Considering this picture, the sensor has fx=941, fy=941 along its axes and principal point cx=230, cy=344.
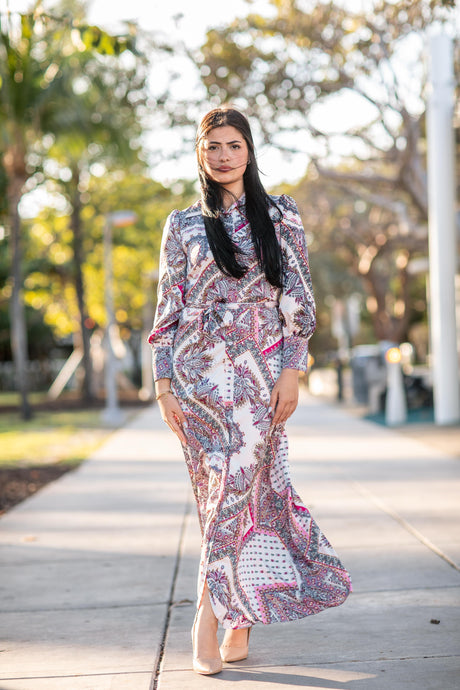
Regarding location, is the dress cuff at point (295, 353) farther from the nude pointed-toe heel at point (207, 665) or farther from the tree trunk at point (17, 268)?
the tree trunk at point (17, 268)

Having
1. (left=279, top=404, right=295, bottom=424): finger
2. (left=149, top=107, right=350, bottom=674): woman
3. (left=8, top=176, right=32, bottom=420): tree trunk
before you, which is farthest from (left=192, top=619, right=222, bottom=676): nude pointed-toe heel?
(left=8, top=176, right=32, bottom=420): tree trunk

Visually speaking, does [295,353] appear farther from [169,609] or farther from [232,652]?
[169,609]

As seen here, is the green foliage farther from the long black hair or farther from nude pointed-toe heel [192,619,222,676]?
nude pointed-toe heel [192,619,222,676]

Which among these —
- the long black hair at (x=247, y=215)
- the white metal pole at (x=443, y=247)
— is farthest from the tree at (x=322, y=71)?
the long black hair at (x=247, y=215)

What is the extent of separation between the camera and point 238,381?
136 inches

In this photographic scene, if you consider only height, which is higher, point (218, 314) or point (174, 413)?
point (218, 314)

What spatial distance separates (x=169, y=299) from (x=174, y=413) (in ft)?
1.41

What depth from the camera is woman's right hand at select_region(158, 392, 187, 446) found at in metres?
3.52

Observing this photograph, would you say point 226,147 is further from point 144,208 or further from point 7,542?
point 144,208

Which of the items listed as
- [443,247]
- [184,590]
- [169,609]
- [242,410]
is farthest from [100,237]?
[242,410]

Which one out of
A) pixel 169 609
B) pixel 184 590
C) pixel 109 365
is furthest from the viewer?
pixel 109 365

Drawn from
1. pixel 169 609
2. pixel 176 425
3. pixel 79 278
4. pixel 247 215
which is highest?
pixel 247 215

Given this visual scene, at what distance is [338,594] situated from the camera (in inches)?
137

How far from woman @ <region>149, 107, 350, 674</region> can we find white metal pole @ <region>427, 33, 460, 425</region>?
10.0 metres
